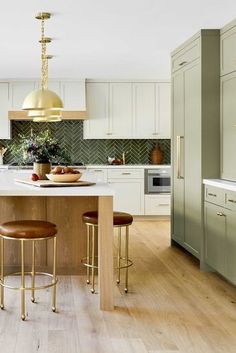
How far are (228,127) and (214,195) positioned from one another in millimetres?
664

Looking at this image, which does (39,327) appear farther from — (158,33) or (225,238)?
(158,33)

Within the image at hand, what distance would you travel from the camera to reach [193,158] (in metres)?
5.55

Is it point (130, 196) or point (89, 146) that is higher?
point (89, 146)

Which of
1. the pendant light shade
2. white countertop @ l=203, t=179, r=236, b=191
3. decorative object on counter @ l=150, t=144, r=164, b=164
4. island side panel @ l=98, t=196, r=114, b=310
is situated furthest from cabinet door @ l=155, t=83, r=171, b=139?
island side panel @ l=98, t=196, r=114, b=310

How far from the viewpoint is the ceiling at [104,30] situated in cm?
454

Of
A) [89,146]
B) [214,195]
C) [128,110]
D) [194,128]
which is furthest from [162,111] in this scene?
[214,195]

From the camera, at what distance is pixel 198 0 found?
170 inches

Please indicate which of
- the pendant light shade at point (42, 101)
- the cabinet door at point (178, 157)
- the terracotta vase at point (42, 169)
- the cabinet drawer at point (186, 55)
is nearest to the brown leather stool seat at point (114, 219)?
the terracotta vase at point (42, 169)

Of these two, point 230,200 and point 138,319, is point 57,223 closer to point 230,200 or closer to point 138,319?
point 138,319

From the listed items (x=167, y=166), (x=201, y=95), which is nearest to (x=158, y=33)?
(x=201, y=95)

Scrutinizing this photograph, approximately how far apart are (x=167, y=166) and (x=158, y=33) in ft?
11.0

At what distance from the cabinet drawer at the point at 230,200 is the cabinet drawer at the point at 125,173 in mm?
4177

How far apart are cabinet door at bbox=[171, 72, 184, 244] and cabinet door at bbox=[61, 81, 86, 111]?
260 centimetres

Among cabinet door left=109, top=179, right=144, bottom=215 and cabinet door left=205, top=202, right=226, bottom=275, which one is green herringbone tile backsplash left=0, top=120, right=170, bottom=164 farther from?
cabinet door left=205, top=202, right=226, bottom=275
